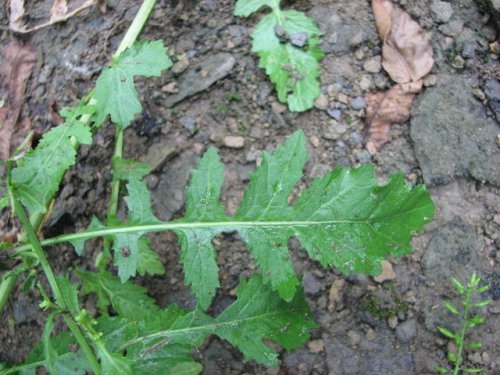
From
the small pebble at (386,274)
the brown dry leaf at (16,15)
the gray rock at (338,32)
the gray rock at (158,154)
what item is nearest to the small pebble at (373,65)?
the gray rock at (338,32)

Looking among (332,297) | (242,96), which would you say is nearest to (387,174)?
(332,297)

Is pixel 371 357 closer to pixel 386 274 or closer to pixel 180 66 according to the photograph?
pixel 386 274

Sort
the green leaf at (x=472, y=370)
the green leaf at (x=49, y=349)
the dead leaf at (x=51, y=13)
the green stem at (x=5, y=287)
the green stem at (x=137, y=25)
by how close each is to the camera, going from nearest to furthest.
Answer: the green leaf at (x=49, y=349) → the green leaf at (x=472, y=370) → the green stem at (x=5, y=287) → the green stem at (x=137, y=25) → the dead leaf at (x=51, y=13)

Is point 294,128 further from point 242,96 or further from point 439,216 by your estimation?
point 439,216

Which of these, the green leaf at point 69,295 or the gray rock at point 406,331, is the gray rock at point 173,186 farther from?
the gray rock at point 406,331

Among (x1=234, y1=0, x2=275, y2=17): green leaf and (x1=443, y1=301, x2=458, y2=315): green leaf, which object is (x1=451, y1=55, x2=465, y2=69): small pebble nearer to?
(x1=234, y1=0, x2=275, y2=17): green leaf

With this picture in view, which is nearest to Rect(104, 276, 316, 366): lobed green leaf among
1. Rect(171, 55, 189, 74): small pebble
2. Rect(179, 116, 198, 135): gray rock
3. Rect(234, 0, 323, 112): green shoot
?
Rect(179, 116, 198, 135): gray rock

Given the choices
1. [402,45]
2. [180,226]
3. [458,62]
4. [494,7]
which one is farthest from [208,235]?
[494,7]
